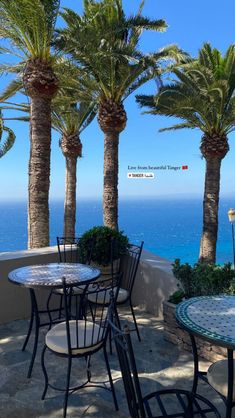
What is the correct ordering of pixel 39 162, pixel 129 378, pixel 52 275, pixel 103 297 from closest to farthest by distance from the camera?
1. pixel 129 378
2. pixel 52 275
3. pixel 103 297
4. pixel 39 162

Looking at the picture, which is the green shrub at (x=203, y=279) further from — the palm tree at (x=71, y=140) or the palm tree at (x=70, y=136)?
the palm tree at (x=71, y=140)

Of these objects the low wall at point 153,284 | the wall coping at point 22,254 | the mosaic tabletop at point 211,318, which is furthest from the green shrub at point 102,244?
the mosaic tabletop at point 211,318

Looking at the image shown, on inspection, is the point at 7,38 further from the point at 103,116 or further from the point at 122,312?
the point at 122,312

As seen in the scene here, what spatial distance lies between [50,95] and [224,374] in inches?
279

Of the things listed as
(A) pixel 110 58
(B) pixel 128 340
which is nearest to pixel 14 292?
(B) pixel 128 340

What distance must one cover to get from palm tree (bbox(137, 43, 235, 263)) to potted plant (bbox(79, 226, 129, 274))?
532 cm

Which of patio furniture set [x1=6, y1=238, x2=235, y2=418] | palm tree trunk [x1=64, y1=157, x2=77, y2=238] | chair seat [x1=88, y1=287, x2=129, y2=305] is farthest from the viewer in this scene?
palm tree trunk [x1=64, y1=157, x2=77, y2=238]

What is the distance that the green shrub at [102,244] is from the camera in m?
5.14

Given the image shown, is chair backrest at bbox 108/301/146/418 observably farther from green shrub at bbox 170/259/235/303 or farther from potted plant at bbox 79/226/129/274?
potted plant at bbox 79/226/129/274

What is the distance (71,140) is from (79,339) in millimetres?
12249

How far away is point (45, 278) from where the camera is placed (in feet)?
11.2

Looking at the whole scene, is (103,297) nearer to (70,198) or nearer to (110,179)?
(110,179)

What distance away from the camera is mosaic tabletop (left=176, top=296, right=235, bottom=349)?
215 centimetres

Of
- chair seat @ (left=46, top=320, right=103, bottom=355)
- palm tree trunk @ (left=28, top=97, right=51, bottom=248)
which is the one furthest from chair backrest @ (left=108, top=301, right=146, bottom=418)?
palm tree trunk @ (left=28, top=97, right=51, bottom=248)
